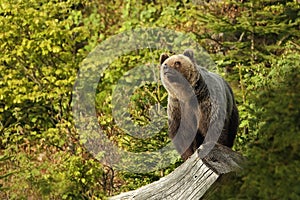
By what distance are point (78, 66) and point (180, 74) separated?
5572 mm

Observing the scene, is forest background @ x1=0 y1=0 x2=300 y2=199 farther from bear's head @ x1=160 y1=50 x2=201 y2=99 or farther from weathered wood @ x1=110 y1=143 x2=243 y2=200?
weathered wood @ x1=110 y1=143 x2=243 y2=200

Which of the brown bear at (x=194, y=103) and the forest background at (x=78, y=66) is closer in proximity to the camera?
the brown bear at (x=194, y=103)

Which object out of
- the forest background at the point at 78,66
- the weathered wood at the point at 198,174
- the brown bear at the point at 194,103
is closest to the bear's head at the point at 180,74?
the brown bear at the point at 194,103

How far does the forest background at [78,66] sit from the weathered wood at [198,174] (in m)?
2.89

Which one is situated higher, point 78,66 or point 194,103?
point 194,103

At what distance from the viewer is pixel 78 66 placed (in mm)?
9992

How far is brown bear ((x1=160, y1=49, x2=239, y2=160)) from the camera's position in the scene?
4.52 metres

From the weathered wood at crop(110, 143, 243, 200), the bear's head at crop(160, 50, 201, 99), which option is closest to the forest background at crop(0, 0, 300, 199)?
the bear's head at crop(160, 50, 201, 99)

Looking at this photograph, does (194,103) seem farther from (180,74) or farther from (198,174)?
(198,174)

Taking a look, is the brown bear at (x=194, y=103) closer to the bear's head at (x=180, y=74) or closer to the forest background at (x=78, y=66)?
the bear's head at (x=180, y=74)

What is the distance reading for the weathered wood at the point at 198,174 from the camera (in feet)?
9.87

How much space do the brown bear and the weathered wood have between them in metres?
1.27

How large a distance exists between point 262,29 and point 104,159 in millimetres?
2652

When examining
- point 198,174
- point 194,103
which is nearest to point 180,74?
point 194,103
